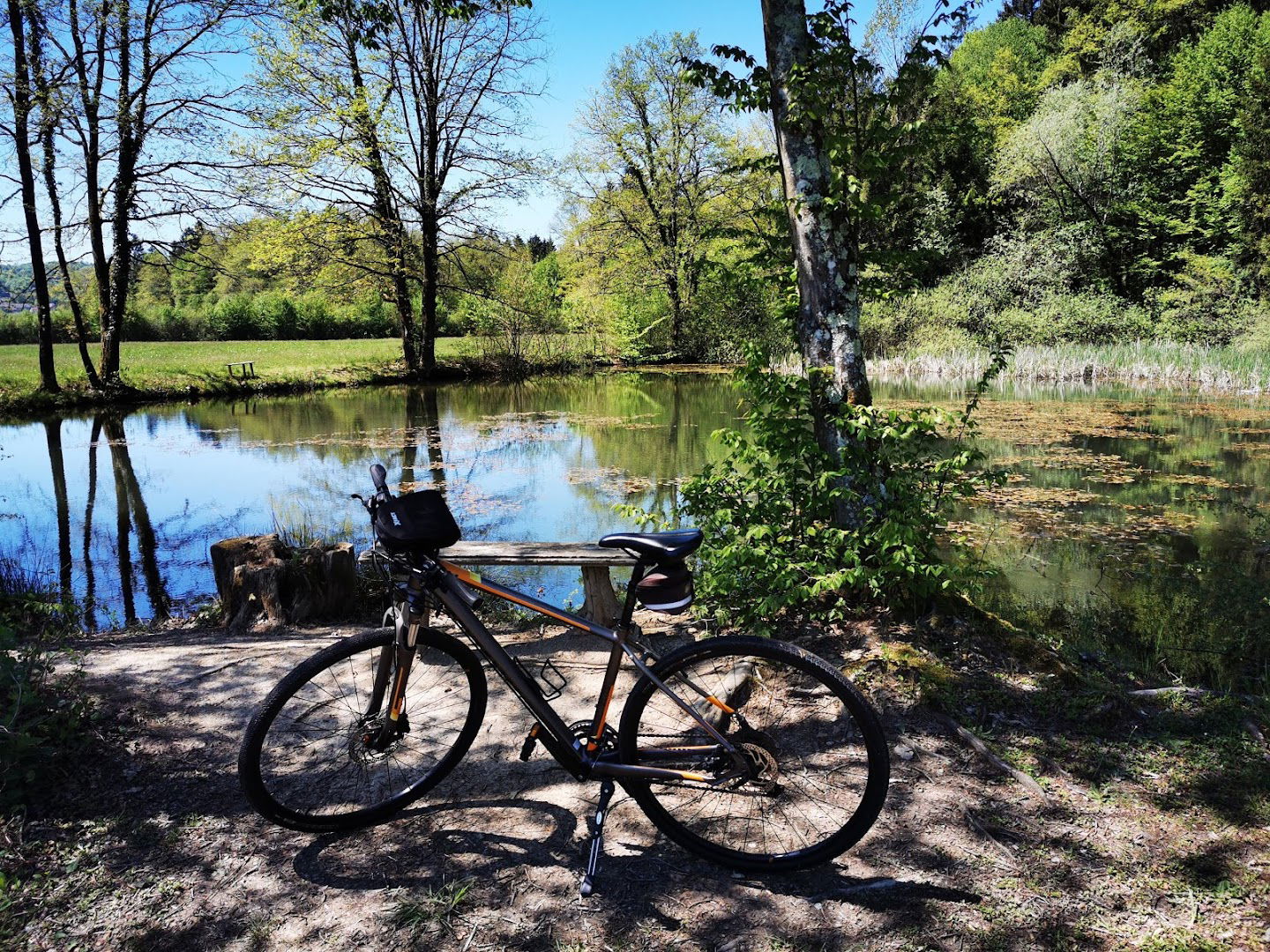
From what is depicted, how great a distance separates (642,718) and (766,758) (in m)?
0.43

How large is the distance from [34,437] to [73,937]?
15986mm

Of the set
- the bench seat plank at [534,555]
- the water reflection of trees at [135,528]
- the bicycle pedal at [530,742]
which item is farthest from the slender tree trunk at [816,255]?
the water reflection of trees at [135,528]

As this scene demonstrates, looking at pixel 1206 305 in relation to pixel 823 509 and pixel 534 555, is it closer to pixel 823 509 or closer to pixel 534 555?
pixel 823 509

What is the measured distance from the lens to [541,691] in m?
2.66

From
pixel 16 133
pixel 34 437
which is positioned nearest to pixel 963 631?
pixel 34 437

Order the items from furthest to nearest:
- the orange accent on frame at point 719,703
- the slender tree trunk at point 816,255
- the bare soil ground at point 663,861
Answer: the slender tree trunk at point 816,255 < the orange accent on frame at point 719,703 < the bare soil ground at point 663,861

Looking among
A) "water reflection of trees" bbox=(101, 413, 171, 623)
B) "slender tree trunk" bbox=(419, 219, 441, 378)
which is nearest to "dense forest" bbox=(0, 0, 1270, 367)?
"slender tree trunk" bbox=(419, 219, 441, 378)

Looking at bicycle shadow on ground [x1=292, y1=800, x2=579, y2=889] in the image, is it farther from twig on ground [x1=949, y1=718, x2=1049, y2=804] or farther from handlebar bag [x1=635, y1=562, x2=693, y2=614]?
twig on ground [x1=949, y1=718, x2=1049, y2=804]

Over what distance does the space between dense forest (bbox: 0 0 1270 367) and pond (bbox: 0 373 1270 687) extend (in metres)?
5.58

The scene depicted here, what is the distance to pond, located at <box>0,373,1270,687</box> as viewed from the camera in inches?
240

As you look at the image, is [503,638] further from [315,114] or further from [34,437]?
[315,114]

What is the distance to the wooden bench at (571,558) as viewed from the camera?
4406 mm

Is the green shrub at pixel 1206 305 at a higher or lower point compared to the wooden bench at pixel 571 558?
higher

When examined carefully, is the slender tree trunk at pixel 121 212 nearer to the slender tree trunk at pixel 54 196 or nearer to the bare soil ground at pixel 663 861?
the slender tree trunk at pixel 54 196
